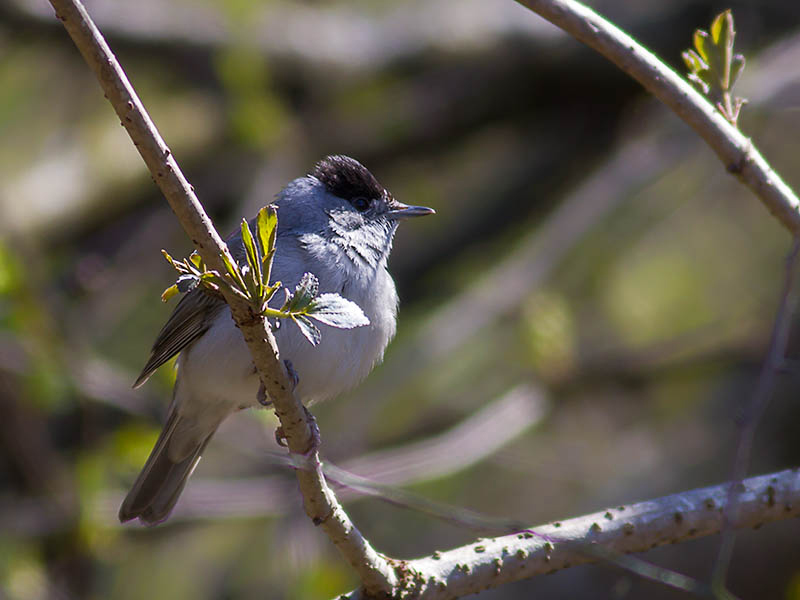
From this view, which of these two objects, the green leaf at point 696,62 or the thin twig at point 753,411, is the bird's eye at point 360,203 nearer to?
the green leaf at point 696,62

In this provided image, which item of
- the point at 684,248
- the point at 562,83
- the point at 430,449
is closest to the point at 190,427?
the point at 430,449

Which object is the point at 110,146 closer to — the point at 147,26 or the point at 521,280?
the point at 147,26

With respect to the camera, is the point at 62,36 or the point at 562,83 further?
the point at 562,83

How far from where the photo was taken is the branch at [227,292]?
1.94 meters

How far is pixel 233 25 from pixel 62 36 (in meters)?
1.10

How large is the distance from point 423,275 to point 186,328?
349 centimetres

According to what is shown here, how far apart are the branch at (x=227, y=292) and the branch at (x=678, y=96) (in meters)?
1.02

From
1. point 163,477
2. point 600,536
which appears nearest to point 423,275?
point 163,477

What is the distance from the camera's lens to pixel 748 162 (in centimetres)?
256

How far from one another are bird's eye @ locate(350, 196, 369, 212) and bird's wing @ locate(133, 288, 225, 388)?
2.57ft

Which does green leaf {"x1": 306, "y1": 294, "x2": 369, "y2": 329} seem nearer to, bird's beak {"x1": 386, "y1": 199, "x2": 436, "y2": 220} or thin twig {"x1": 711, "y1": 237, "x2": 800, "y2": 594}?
thin twig {"x1": 711, "y1": 237, "x2": 800, "y2": 594}

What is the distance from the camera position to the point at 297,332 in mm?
3441

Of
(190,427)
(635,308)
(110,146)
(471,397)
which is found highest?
(110,146)

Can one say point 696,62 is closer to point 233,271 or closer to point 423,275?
point 233,271
